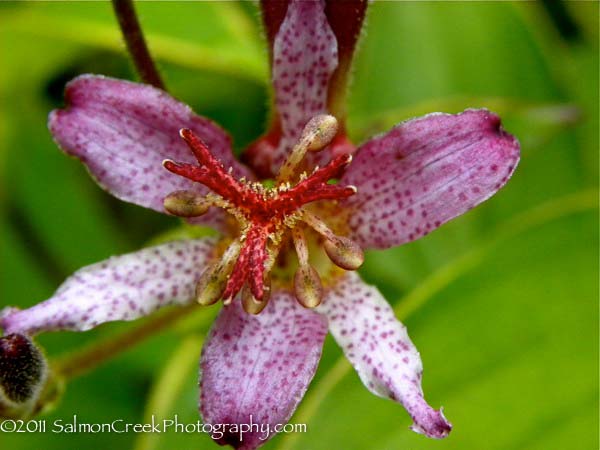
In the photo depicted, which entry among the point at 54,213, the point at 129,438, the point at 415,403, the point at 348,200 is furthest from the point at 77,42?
the point at 415,403

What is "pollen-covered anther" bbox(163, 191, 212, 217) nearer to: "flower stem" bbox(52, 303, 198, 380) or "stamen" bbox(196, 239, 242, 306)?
"stamen" bbox(196, 239, 242, 306)

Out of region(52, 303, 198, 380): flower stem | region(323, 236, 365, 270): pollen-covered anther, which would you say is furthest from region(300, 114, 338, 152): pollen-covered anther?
region(52, 303, 198, 380): flower stem

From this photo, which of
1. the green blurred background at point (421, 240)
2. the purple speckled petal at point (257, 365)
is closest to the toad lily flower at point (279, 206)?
the purple speckled petal at point (257, 365)

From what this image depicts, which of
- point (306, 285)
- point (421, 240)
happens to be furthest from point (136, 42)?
point (421, 240)

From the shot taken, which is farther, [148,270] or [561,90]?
[561,90]

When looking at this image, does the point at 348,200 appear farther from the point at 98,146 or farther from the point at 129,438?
Answer: the point at 129,438

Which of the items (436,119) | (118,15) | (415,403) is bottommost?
(415,403)

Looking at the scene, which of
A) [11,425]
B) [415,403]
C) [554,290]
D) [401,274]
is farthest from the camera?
[401,274]

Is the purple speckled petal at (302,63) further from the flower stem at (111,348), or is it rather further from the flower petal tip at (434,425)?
the flower petal tip at (434,425)
